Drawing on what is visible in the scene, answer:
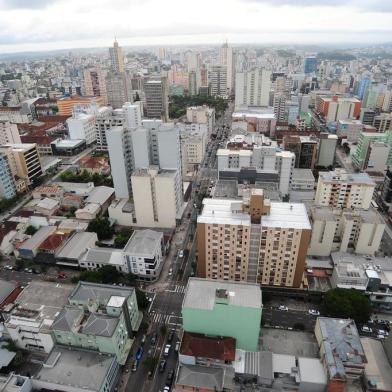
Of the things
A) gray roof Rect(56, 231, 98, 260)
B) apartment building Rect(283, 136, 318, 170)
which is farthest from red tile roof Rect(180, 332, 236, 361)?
apartment building Rect(283, 136, 318, 170)

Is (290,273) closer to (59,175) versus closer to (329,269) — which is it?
(329,269)

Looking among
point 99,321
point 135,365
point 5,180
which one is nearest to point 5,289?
point 99,321

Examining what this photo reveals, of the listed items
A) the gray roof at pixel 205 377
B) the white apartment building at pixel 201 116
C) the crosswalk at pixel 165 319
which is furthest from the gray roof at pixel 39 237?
the white apartment building at pixel 201 116

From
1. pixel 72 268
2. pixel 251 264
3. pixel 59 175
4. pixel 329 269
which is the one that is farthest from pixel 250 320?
pixel 59 175

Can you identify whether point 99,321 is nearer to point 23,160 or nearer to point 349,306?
point 349,306

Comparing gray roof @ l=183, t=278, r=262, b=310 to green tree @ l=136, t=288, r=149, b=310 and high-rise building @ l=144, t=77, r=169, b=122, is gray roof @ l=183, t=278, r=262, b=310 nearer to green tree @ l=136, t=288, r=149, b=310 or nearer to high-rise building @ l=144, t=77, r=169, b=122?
green tree @ l=136, t=288, r=149, b=310
